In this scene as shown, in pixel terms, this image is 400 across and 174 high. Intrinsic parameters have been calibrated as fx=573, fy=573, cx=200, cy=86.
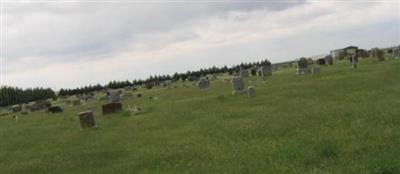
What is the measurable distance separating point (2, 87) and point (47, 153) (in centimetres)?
7447

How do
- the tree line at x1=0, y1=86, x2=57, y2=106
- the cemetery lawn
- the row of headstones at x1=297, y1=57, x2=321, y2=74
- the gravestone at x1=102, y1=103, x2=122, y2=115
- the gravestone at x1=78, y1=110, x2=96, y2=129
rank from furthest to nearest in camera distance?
1. the tree line at x1=0, y1=86, x2=57, y2=106
2. the row of headstones at x1=297, y1=57, x2=321, y2=74
3. the gravestone at x1=102, y1=103, x2=122, y2=115
4. the gravestone at x1=78, y1=110, x2=96, y2=129
5. the cemetery lawn

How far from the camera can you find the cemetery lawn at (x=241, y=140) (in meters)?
10.2

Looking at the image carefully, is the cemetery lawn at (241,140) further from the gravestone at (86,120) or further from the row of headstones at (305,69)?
the row of headstones at (305,69)

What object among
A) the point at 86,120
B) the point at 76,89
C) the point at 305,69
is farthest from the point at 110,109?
the point at 76,89

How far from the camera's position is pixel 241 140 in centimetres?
1370

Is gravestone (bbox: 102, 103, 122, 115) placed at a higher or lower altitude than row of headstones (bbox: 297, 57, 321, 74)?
lower

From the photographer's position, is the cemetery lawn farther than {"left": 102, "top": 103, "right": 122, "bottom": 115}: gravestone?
No

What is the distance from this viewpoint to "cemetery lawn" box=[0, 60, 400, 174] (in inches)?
402

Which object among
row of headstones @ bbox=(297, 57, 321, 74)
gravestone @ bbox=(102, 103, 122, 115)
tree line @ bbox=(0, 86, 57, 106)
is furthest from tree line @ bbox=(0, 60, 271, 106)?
gravestone @ bbox=(102, 103, 122, 115)

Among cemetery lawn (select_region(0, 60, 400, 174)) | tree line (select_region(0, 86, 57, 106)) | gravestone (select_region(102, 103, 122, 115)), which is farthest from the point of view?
tree line (select_region(0, 86, 57, 106))

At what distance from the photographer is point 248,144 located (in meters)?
12.9

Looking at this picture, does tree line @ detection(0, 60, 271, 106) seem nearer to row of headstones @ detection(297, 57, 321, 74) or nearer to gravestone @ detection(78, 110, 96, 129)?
row of headstones @ detection(297, 57, 321, 74)

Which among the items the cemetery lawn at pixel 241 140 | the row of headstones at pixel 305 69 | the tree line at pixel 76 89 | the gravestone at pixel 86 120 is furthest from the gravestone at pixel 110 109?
the tree line at pixel 76 89

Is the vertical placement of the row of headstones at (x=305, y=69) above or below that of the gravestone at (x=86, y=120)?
above
